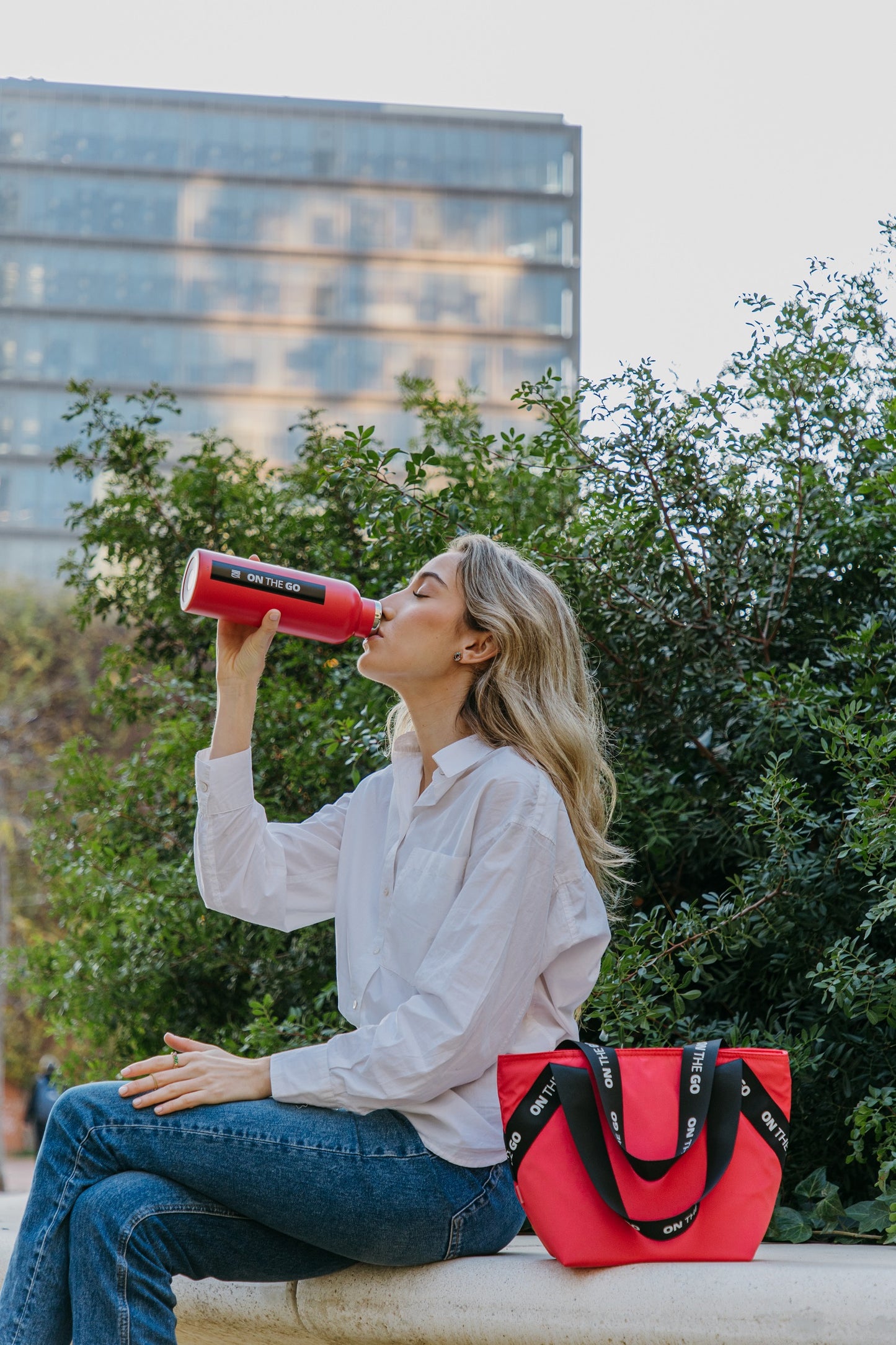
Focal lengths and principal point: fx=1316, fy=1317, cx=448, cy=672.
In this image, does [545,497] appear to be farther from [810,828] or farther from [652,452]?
[810,828]

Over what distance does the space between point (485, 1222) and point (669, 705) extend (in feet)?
4.10

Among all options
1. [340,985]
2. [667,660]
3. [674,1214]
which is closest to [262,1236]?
[340,985]

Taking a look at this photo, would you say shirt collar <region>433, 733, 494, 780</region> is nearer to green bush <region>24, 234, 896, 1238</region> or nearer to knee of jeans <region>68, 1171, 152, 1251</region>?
green bush <region>24, 234, 896, 1238</region>

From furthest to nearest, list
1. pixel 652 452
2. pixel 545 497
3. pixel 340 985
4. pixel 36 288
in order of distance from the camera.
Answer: pixel 36 288, pixel 545 497, pixel 652 452, pixel 340 985

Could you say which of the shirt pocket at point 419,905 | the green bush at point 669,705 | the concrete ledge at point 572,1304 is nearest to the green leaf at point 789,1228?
the green bush at point 669,705

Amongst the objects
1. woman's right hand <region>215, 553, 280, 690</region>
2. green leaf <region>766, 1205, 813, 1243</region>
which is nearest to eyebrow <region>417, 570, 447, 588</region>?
woman's right hand <region>215, 553, 280, 690</region>

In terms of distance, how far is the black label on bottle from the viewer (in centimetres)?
195

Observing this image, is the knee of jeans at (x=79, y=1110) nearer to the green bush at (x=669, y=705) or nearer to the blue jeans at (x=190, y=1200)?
the blue jeans at (x=190, y=1200)

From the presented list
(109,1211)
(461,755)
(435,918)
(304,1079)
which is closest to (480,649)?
(461,755)

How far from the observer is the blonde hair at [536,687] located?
1.95 m

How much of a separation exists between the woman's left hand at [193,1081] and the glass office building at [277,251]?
24742 millimetres

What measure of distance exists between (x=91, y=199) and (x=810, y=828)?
88.2 ft

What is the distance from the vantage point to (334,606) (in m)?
2.00

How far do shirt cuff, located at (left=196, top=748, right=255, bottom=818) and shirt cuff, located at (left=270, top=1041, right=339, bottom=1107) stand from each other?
42 cm
